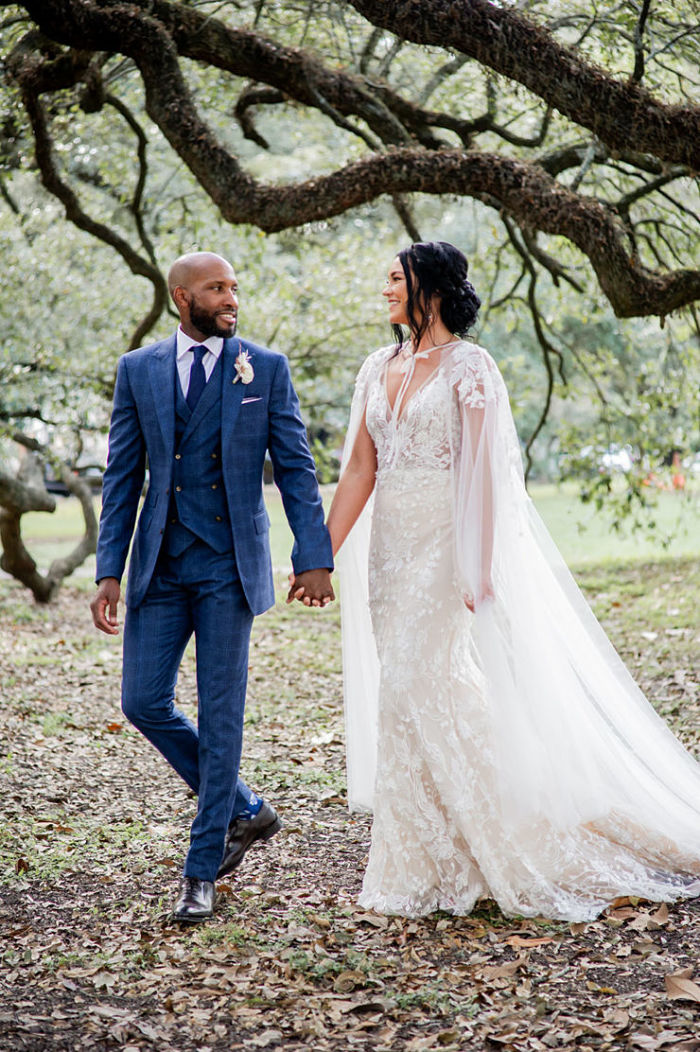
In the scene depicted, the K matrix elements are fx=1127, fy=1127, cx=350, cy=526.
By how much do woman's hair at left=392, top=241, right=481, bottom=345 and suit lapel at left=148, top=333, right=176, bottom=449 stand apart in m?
0.93

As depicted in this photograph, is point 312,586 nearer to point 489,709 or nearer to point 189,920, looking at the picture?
point 489,709

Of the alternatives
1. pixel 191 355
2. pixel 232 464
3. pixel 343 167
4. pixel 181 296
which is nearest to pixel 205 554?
pixel 232 464

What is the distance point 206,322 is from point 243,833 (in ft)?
6.33

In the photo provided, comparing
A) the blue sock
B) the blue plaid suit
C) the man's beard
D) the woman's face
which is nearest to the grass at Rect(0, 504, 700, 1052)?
the blue sock

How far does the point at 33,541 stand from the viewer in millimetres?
24000

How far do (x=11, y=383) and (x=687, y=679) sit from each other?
8.84 meters

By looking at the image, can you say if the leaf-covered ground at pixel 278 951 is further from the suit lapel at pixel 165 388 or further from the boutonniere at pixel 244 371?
the boutonniere at pixel 244 371

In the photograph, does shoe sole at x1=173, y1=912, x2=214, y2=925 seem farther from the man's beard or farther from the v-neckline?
the man's beard

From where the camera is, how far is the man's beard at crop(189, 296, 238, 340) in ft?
13.3

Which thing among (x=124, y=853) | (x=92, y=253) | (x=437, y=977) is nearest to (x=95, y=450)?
(x=92, y=253)

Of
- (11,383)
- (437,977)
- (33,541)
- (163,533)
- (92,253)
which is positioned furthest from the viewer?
(33,541)

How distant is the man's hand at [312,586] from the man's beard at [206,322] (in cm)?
92

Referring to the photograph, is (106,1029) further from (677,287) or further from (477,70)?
(477,70)

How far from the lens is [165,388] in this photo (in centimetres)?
402
